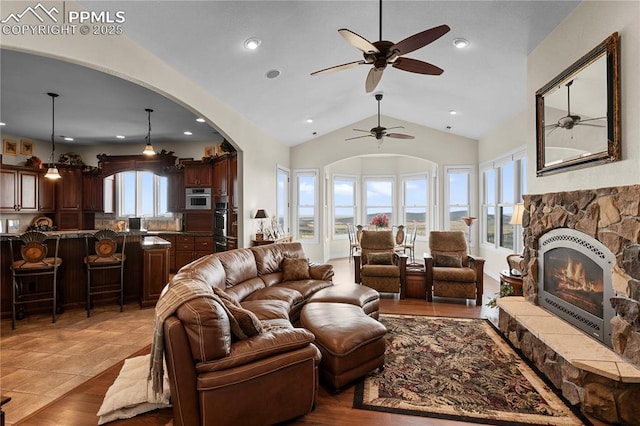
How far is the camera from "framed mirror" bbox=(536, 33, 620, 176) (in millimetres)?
2430

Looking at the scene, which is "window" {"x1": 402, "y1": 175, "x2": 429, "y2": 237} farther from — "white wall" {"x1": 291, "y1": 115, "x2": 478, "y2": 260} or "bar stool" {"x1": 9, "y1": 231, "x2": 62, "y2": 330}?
"bar stool" {"x1": 9, "y1": 231, "x2": 62, "y2": 330}

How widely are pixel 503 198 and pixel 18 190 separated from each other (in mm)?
10089

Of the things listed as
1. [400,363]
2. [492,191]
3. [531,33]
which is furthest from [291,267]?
[492,191]

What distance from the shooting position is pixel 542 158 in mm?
3447

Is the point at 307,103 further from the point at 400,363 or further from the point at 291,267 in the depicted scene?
the point at 400,363

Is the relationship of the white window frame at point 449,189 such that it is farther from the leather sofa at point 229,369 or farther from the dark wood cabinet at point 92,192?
the dark wood cabinet at point 92,192

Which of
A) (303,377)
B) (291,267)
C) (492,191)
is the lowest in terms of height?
(303,377)

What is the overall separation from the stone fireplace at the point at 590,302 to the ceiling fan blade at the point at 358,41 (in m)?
2.15

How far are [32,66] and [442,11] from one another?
4.67m

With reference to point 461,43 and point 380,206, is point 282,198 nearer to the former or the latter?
point 380,206

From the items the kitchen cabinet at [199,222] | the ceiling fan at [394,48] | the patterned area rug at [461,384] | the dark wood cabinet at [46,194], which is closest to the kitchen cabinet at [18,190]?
the dark wood cabinet at [46,194]

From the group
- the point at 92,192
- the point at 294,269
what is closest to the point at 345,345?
the point at 294,269

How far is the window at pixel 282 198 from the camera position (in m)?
7.58

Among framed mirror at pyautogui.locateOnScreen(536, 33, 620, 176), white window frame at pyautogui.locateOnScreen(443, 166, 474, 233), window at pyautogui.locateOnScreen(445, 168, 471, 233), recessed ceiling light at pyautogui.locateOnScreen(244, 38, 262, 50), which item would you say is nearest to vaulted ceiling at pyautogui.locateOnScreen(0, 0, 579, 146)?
recessed ceiling light at pyautogui.locateOnScreen(244, 38, 262, 50)
